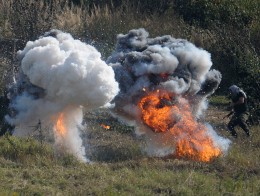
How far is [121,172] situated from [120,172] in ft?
0.06

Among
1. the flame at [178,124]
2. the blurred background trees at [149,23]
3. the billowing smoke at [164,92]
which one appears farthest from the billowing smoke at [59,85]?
the blurred background trees at [149,23]

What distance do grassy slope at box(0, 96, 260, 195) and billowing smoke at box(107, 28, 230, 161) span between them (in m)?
0.51

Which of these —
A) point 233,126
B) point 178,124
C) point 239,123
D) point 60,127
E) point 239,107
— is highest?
point 60,127

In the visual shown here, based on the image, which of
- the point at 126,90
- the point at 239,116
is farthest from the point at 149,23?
the point at 126,90

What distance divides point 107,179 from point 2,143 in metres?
3.18

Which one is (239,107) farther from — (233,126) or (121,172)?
(121,172)

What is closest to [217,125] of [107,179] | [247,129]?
[247,129]

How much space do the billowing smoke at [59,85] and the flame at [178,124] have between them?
0.99 meters

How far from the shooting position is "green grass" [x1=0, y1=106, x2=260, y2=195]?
9.66 metres

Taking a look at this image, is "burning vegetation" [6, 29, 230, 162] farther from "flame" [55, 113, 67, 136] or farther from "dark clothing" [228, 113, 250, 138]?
"dark clothing" [228, 113, 250, 138]

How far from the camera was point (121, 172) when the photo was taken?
10.7m

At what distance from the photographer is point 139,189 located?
9.66m

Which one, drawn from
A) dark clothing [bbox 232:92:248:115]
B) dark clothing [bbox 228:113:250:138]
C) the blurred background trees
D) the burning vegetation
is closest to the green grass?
the burning vegetation

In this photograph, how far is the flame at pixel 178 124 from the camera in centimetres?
1177
